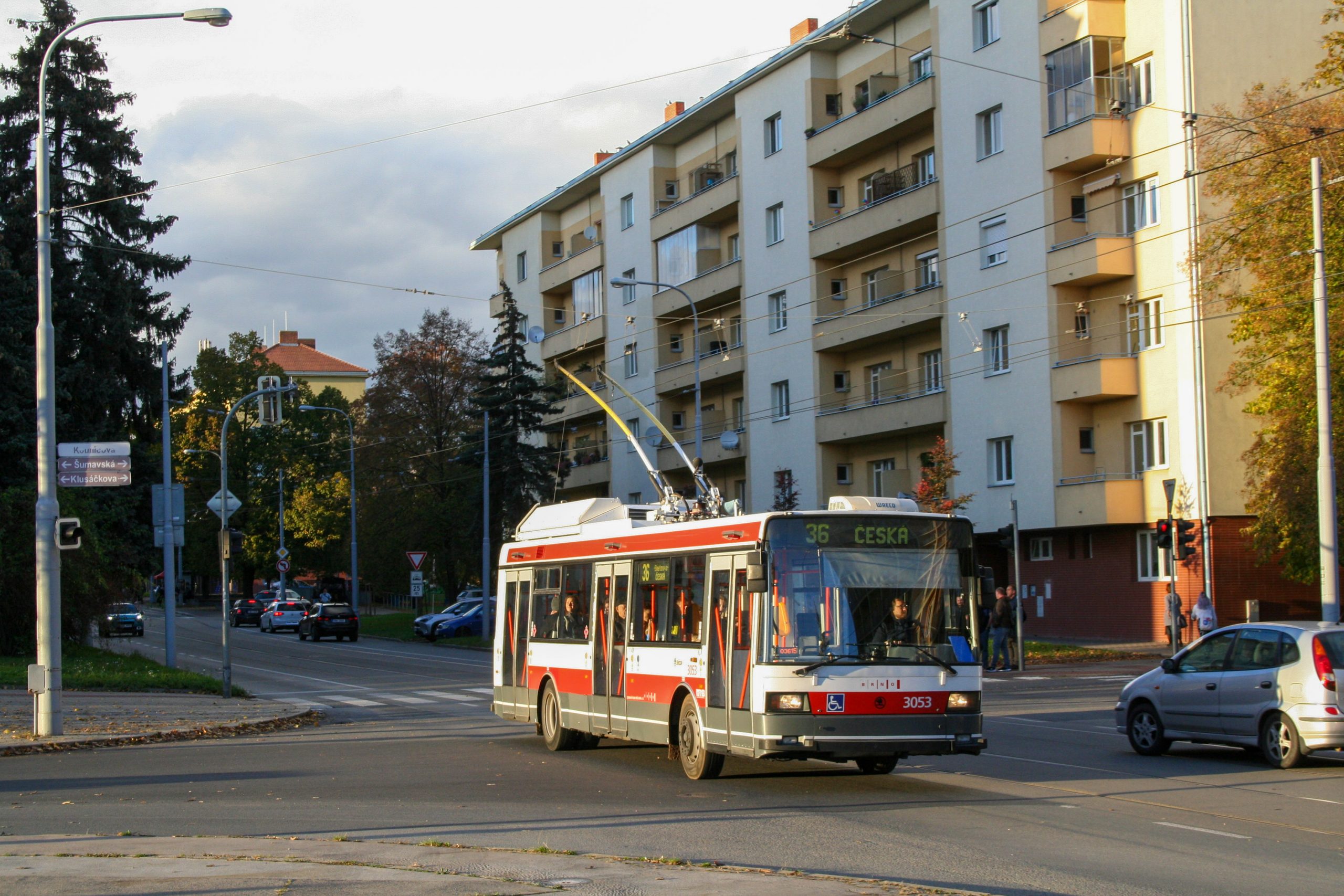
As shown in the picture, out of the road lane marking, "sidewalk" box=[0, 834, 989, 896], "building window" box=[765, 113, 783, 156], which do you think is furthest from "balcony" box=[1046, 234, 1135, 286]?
"sidewalk" box=[0, 834, 989, 896]

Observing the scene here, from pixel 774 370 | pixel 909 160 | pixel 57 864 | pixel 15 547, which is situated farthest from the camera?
pixel 774 370

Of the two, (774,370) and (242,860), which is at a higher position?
(774,370)

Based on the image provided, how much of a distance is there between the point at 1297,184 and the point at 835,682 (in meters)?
23.4

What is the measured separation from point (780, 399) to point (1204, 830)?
42.0 metres

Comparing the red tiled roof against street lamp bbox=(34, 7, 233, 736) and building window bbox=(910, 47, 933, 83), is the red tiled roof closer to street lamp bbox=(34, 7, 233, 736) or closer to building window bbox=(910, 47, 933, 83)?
building window bbox=(910, 47, 933, 83)

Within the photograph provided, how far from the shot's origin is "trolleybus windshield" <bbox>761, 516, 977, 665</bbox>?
1262cm

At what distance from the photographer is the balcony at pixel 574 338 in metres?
64.0

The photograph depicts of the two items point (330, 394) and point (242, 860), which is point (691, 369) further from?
point (242, 860)

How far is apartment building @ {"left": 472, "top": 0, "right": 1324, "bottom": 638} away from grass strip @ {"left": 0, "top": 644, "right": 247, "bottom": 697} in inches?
684

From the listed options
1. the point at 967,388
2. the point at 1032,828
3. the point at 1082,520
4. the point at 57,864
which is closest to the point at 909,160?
the point at 967,388

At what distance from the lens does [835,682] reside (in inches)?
490

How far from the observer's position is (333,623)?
2203 inches

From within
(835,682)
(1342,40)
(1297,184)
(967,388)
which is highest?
(1342,40)

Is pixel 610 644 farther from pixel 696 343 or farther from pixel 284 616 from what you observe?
pixel 284 616
